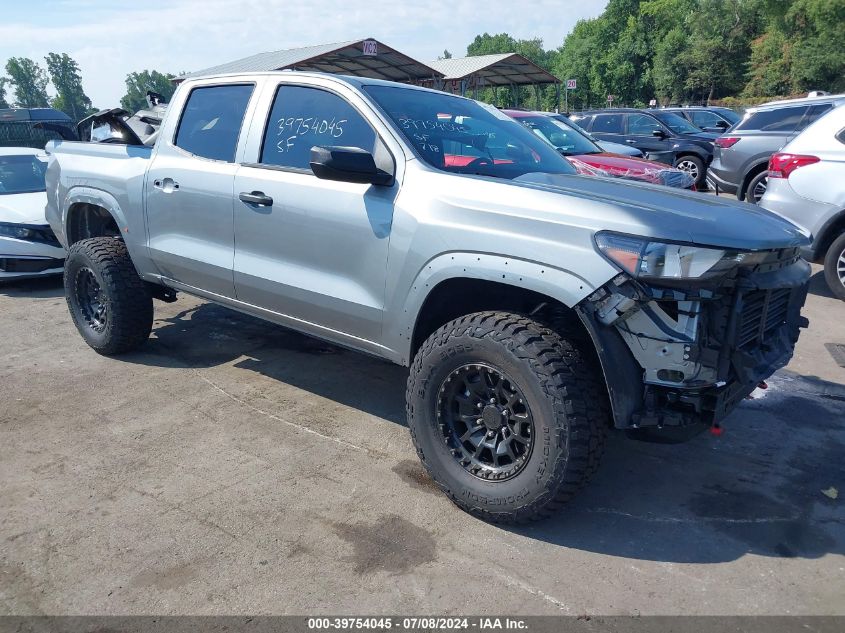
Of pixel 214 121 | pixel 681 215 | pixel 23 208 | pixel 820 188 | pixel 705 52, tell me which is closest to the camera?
pixel 681 215

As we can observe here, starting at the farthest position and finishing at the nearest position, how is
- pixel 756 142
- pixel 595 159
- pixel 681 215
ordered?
pixel 756 142, pixel 595 159, pixel 681 215

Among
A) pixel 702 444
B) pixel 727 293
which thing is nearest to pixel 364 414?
pixel 702 444

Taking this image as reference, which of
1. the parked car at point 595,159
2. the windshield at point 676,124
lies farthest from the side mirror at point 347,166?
the windshield at point 676,124

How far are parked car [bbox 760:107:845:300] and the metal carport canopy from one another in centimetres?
2105

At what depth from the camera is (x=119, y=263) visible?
4.88m

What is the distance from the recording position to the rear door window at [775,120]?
9742 mm

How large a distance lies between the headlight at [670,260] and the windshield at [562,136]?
6511 mm

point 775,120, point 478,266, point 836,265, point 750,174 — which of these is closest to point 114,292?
point 478,266

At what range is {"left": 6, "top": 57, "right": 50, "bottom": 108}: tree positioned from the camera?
120812 millimetres

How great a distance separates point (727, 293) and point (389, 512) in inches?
69.6

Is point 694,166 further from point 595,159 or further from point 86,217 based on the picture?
point 86,217

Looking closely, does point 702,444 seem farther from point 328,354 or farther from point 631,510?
point 328,354

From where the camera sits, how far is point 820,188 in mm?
6508

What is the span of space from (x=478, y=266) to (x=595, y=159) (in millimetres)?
6026
